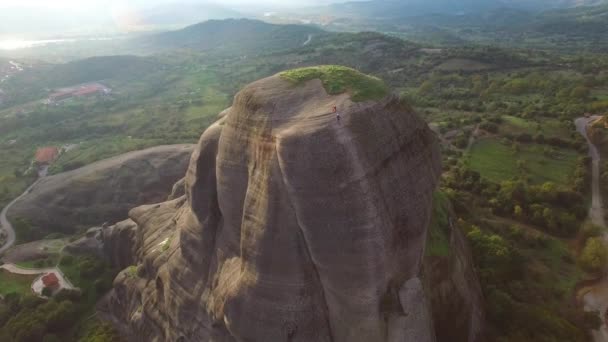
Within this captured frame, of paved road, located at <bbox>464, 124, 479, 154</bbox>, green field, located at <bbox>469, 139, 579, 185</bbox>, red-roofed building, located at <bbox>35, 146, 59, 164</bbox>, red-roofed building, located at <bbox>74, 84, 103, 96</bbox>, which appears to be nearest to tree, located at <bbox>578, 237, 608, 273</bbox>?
green field, located at <bbox>469, 139, 579, 185</bbox>

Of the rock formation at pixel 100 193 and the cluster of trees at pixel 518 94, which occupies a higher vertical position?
the cluster of trees at pixel 518 94

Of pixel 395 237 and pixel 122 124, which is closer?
pixel 395 237

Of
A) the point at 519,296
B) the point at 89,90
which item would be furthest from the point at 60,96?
the point at 519,296

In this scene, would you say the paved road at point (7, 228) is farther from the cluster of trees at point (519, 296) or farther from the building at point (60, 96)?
the building at point (60, 96)

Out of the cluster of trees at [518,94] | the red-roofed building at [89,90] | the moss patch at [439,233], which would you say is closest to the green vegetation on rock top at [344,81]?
the moss patch at [439,233]

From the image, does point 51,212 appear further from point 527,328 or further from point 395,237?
point 527,328

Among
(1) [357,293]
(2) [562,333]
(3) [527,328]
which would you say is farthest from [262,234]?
(2) [562,333]

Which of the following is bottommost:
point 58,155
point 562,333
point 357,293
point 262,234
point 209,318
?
point 58,155
